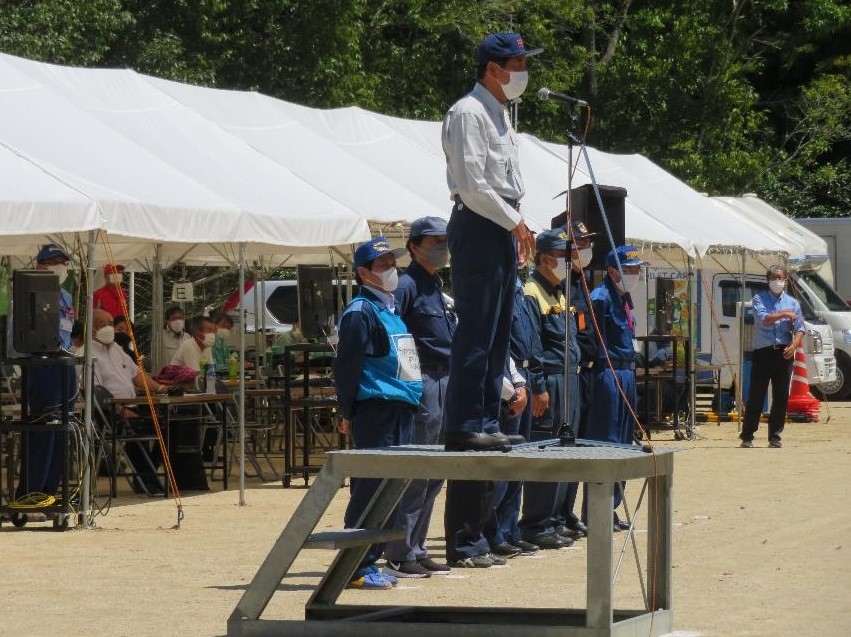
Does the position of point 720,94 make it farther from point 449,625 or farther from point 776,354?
point 449,625

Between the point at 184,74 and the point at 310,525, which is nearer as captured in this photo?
the point at 310,525

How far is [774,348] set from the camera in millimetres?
20359

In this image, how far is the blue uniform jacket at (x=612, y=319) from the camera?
39.9 ft

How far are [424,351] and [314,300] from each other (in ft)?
23.2

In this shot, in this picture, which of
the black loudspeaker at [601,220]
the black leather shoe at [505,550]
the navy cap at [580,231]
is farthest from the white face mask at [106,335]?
the navy cap at [580,231]

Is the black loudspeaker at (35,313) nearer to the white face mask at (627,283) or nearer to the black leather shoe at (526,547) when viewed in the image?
the black leather shoe at (526,547)

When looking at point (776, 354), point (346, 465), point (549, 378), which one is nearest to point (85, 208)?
point (549, 378)

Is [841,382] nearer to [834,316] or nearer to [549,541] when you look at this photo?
[834,316]

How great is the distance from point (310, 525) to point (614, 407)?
4935 millimetres

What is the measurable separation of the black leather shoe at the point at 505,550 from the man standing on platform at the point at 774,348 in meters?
9.68

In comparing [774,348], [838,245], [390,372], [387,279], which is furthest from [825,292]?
[390,372]

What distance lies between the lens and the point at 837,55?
4494 cm

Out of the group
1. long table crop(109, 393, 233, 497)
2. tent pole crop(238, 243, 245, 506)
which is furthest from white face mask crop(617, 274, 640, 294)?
long table crop(109, 393, 233, 497)

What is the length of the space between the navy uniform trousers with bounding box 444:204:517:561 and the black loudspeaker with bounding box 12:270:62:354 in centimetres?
525
